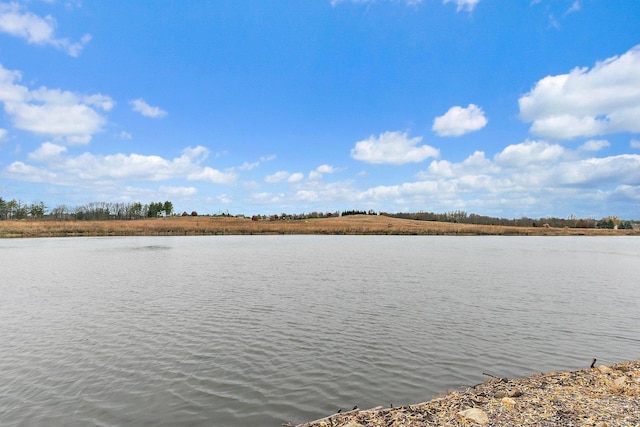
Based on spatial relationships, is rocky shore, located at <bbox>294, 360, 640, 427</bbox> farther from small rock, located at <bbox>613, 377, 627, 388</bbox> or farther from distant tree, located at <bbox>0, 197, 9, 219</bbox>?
distant tree, located at <bbox>0, 197, 9, 219</bbox>

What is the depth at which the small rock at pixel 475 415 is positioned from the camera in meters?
5.99

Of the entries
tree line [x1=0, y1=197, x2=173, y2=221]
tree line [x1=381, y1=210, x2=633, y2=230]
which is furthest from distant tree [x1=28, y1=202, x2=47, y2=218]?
tree line [x1=381, y1=210, x2=633, y2=230]

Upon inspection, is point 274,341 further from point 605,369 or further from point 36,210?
point 36,210

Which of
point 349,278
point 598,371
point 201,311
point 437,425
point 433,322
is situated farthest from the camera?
point 349,278

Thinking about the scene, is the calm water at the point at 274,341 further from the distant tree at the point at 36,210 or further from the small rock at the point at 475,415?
the distant tree at the point at 36,210

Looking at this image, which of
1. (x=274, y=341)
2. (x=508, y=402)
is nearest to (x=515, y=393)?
(x=508, y=402)

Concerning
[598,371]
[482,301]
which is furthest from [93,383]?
[482,301]

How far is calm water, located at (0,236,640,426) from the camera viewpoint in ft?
25.4

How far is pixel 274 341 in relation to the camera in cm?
1152

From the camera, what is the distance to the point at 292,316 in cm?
1444

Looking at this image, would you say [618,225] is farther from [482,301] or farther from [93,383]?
[93,383]

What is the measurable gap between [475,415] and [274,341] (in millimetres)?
6828

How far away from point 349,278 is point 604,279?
17.5 metres

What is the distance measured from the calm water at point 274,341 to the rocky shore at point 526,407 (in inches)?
34.2
